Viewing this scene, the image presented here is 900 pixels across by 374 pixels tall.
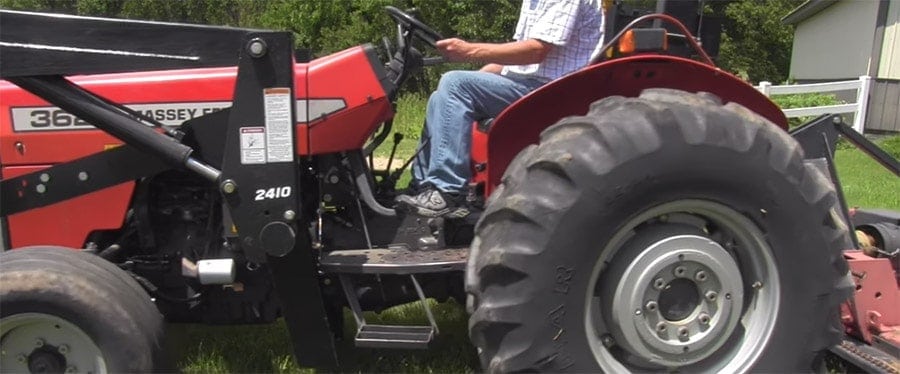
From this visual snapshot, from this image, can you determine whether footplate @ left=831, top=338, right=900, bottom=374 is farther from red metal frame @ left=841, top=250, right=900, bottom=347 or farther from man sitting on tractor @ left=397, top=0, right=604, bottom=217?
man sitting on tractor @ left=397, top=0, right=604, bottom=217

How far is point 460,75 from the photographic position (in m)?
3.31

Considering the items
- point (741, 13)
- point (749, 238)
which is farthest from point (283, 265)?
point (741, 13)

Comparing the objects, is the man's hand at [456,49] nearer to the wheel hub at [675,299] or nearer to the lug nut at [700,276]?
the wheel hub at [675,299]

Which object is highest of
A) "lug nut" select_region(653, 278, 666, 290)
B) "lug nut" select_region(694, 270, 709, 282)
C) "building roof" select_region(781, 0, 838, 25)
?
"building roof" select_region(781, 0, 838, 25)

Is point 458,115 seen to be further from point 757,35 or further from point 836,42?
point 757,35

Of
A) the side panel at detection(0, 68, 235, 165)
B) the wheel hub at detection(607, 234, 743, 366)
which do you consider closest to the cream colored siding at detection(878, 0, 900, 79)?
the wheel hub at detection(607, 234, 743, 366)

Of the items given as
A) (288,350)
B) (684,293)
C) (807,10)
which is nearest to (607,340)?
(684,293)

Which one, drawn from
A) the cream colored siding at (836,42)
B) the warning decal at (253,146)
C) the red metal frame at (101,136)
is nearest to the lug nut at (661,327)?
the red metal frame at (101,136)

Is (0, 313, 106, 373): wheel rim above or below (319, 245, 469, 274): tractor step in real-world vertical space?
below

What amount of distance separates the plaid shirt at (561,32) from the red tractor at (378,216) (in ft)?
1.04

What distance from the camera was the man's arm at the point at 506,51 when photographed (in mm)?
3309

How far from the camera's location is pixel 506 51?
10.9 feet

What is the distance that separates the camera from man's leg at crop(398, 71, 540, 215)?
3.30 m

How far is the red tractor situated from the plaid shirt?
0.32 meters
